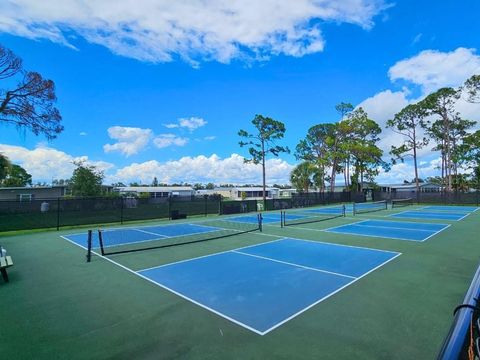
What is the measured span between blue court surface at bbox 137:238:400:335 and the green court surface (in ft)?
0.74

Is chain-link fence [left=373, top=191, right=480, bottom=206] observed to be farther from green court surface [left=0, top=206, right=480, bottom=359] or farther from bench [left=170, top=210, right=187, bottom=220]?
green court surface [left=0, top=206, right=480, bottom=359]

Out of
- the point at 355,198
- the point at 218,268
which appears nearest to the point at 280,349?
the point at 218,268

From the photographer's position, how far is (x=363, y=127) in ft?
151

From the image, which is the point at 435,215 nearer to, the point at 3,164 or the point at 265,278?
the point at 265,278

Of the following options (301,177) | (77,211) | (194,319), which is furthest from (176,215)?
(301,177)

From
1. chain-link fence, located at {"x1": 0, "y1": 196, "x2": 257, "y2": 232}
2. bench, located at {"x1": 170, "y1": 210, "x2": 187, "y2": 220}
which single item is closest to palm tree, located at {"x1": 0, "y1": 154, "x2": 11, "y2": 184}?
chain-link fence, located at {"x1": 0, "y1": 196, "x2": 257, "y2": 232}

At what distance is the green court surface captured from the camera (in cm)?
401

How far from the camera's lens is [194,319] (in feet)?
16.3

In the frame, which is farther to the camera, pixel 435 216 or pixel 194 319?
pixel 435 216

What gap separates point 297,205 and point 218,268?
27.5m

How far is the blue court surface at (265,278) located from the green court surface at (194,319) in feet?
0.74

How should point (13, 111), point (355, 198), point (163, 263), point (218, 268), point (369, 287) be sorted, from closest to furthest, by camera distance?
point (369, 287) → point (218, 268) → point (163, 263) → point (13, 111) → point (355, 198)

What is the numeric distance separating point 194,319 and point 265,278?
8.30 ft

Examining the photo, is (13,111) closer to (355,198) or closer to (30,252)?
(30,252)
